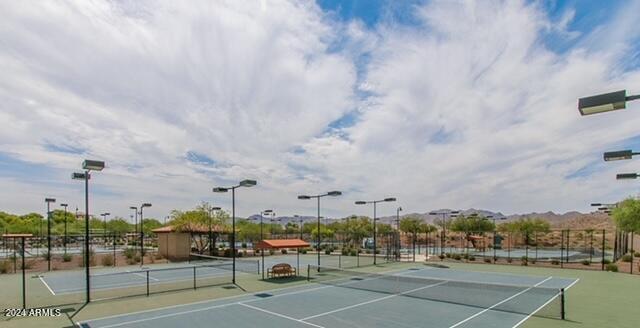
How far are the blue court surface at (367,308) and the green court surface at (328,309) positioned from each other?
4 cm

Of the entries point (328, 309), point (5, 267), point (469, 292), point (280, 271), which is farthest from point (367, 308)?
point (5, 267)

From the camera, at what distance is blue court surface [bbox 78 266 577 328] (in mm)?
14250

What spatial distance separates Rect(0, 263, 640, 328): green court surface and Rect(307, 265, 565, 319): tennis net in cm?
15

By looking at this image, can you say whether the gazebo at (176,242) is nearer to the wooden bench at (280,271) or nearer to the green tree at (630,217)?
the wooden bench at (280,271)

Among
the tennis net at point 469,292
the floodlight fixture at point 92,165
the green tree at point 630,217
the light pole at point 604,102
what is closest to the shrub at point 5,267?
the floodlight fixture at point 92,165

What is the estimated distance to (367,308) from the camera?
→ 1658 centimetres

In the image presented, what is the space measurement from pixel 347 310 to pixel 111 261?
27202 millimetres

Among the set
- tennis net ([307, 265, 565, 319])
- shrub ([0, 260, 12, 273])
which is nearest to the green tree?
tennis net ([307, 265, 565, 319])

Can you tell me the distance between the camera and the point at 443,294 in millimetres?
19750

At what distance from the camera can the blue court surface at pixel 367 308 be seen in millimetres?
14250

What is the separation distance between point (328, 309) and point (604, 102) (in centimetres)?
1326

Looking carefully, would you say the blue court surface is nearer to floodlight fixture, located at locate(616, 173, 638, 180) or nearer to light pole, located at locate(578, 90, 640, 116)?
floodlight fixture, located at locate(616, 173, 638, 180)

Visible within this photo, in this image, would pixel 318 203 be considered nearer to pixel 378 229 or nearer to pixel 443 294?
pixel 443 294

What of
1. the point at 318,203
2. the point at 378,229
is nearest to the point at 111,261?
the point at 318,203
